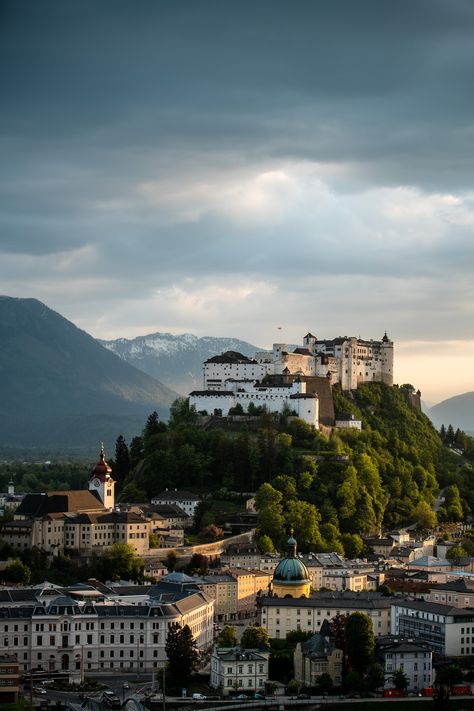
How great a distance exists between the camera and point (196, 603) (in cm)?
8794

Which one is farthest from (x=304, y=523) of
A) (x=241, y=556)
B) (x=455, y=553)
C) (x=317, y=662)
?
(x=317, y=662)

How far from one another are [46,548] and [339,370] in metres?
56.7

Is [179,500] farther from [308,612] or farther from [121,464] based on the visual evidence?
[308,612]

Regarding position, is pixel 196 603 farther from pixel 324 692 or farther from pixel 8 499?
pixel 8 499

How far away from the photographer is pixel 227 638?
84625 millimetres

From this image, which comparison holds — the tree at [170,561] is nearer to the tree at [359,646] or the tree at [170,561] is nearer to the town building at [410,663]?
the tree at [359,646]

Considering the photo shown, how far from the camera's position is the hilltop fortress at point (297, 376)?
135375mm

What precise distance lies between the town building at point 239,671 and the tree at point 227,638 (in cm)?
497

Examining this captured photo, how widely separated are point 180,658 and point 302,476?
42.6 m

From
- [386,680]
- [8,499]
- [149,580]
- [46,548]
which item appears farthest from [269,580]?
[8,499]

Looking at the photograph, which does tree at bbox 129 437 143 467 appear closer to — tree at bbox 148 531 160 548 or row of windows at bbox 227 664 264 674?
tree at bbox 148 531 160 548

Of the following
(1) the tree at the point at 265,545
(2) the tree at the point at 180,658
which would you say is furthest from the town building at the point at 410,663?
(1) the tree at the point at 265,545

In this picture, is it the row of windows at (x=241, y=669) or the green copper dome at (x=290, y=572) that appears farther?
the green copper dome at (x=290, y=572)

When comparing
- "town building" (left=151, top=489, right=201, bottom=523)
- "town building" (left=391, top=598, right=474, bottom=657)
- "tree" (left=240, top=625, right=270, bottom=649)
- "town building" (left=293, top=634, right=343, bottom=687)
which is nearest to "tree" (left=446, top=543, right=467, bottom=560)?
"town building" (left=151, top=489, right=201, bottom=523)
